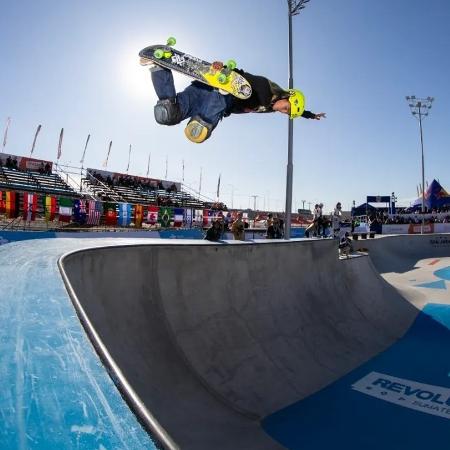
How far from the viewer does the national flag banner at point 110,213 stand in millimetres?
16969

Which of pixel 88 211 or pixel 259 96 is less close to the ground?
pixel 259 96

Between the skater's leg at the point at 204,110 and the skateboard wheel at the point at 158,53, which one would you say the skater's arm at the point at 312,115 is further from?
the skateboard wheel at the point at 158,53

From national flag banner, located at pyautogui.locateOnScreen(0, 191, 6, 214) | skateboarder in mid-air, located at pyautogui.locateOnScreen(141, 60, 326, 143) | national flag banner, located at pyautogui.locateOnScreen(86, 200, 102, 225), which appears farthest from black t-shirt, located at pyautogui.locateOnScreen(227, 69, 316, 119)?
national flag banner, located at pyautogui.locateOnScreen(0, 191, 6, 214)

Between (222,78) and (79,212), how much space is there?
33.0 ft

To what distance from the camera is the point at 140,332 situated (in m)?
4.26

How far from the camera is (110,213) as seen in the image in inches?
675

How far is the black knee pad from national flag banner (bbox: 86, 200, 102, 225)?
868 centimetres

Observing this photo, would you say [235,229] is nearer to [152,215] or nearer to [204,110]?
[204,110]

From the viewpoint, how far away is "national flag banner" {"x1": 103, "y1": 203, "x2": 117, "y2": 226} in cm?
1697

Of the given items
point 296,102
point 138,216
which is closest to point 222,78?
point 296,102

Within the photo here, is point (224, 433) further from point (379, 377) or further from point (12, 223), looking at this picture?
point (12, 223)

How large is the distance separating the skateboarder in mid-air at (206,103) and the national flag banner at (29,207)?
28.9 ft

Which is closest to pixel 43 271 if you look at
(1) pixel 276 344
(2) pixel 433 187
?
(1) pixel 276 344

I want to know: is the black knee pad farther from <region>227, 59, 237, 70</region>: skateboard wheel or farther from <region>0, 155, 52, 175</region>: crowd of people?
<region>0, 155, 52, 175</region>: crowd of people
